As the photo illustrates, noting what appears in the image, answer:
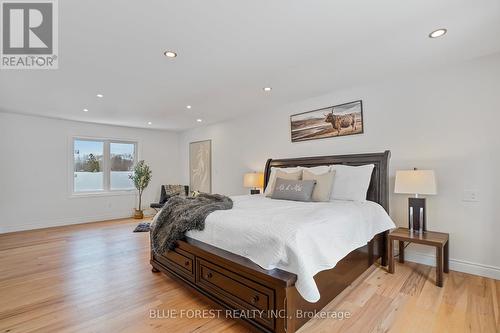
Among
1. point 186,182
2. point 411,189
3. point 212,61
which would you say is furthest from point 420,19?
point 186,182

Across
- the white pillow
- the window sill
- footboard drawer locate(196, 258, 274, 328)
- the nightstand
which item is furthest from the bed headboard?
the window sill

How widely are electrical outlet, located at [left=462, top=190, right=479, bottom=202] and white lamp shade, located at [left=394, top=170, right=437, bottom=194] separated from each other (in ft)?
1.48

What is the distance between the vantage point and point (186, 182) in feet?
22.9

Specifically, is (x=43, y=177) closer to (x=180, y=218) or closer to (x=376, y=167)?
(x=180, y=218)

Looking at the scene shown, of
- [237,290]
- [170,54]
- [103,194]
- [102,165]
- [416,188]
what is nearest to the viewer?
[237,290]

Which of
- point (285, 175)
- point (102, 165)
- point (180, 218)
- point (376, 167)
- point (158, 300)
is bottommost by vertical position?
point (158, 300)

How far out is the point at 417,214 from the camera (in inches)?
108

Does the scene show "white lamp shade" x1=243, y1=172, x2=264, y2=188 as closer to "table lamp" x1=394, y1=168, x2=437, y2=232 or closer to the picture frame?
the picture frame

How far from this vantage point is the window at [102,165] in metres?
5.66

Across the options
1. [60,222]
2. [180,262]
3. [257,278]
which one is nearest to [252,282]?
[257,278]

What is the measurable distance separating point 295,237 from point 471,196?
7.72ft

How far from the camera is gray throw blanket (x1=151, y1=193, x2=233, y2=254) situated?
2.26 metres

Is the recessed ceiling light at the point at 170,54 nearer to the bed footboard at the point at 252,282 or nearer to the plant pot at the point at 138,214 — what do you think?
the bed footboard at the point at 252,282

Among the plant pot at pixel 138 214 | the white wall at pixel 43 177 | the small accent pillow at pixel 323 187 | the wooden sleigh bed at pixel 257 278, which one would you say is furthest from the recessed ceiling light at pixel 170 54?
the plant pot at pixel 138 214
